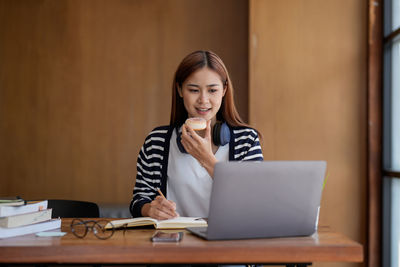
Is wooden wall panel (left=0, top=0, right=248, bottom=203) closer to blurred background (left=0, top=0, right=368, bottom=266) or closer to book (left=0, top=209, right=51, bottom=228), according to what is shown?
blurred background (left=0, top=0, right=368, bottom=266)

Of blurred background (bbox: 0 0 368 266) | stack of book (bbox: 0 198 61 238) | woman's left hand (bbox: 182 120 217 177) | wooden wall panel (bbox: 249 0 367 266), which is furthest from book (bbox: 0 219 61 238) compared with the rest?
blurred background (bbox: 0 0 368 266)

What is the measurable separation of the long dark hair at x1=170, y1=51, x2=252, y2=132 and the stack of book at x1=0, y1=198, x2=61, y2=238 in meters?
0.80

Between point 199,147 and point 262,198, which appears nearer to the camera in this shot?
point 262,198

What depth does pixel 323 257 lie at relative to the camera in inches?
41.4

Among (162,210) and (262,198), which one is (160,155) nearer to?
(162,210)

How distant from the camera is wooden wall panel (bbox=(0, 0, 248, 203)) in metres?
3.49

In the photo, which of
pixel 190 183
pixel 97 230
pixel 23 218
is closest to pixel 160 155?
pixel 190 183

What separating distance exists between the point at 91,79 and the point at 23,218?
2.44m

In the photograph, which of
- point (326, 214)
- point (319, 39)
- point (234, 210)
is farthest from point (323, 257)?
point (319, 39)

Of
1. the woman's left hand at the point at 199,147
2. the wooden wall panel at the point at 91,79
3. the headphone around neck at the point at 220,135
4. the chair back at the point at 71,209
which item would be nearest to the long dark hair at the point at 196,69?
the headphone around neck at the point at 220,135

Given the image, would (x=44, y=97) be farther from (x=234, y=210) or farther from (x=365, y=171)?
(x=234, y=210)

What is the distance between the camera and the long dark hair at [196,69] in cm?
185

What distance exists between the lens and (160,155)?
1.86 m

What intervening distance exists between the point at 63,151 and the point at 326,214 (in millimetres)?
2121
